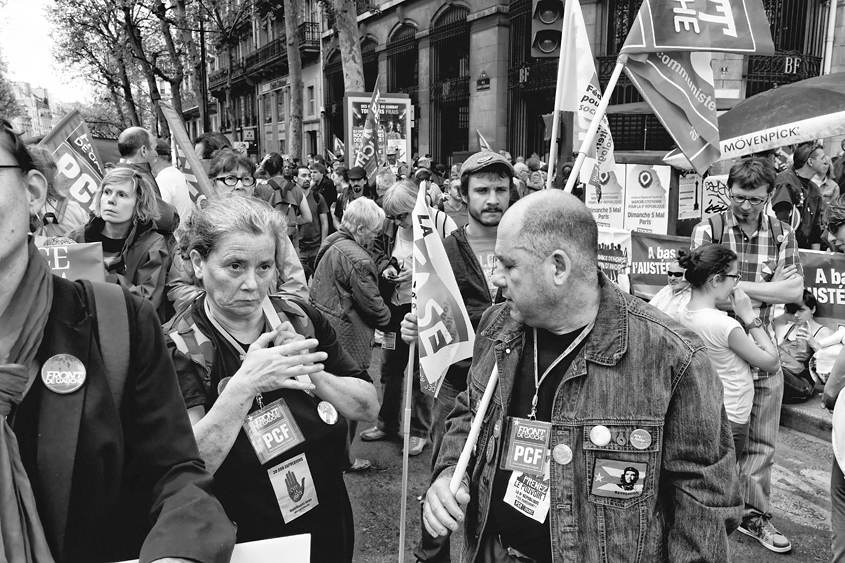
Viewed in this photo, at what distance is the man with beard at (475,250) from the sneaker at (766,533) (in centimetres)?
190

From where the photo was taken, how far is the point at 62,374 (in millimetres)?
1299

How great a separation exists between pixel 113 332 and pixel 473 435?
1204 millimetres

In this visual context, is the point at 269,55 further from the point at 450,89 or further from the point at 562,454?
the point at 562,454

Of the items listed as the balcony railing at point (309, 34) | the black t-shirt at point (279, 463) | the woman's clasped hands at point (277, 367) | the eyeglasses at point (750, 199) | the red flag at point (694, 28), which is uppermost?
the balcony railing at point (309, 34)

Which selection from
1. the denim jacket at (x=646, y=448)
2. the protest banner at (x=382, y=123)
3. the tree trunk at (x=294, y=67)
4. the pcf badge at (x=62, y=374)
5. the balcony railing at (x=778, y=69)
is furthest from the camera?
the tree trunk at (x=294, y=67)

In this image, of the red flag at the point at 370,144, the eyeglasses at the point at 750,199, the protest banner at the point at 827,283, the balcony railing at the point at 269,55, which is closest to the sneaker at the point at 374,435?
the eyeglasses at the point at 750,199

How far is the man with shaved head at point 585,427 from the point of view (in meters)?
1.88

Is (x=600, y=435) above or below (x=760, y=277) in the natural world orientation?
below

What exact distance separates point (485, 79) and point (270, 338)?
21.6 metres

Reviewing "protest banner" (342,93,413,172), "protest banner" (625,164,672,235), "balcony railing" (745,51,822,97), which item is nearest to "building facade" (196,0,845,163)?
"balcony railing" (745,51,822,97)

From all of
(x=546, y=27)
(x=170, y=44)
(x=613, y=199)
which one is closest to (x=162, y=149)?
(x=546, y=27)

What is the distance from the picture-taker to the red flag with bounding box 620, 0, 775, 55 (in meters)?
3.04

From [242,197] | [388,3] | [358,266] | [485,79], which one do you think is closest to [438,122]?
[485,79]

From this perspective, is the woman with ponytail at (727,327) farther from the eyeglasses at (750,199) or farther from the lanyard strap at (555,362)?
the lanyard strap at (555,362)
